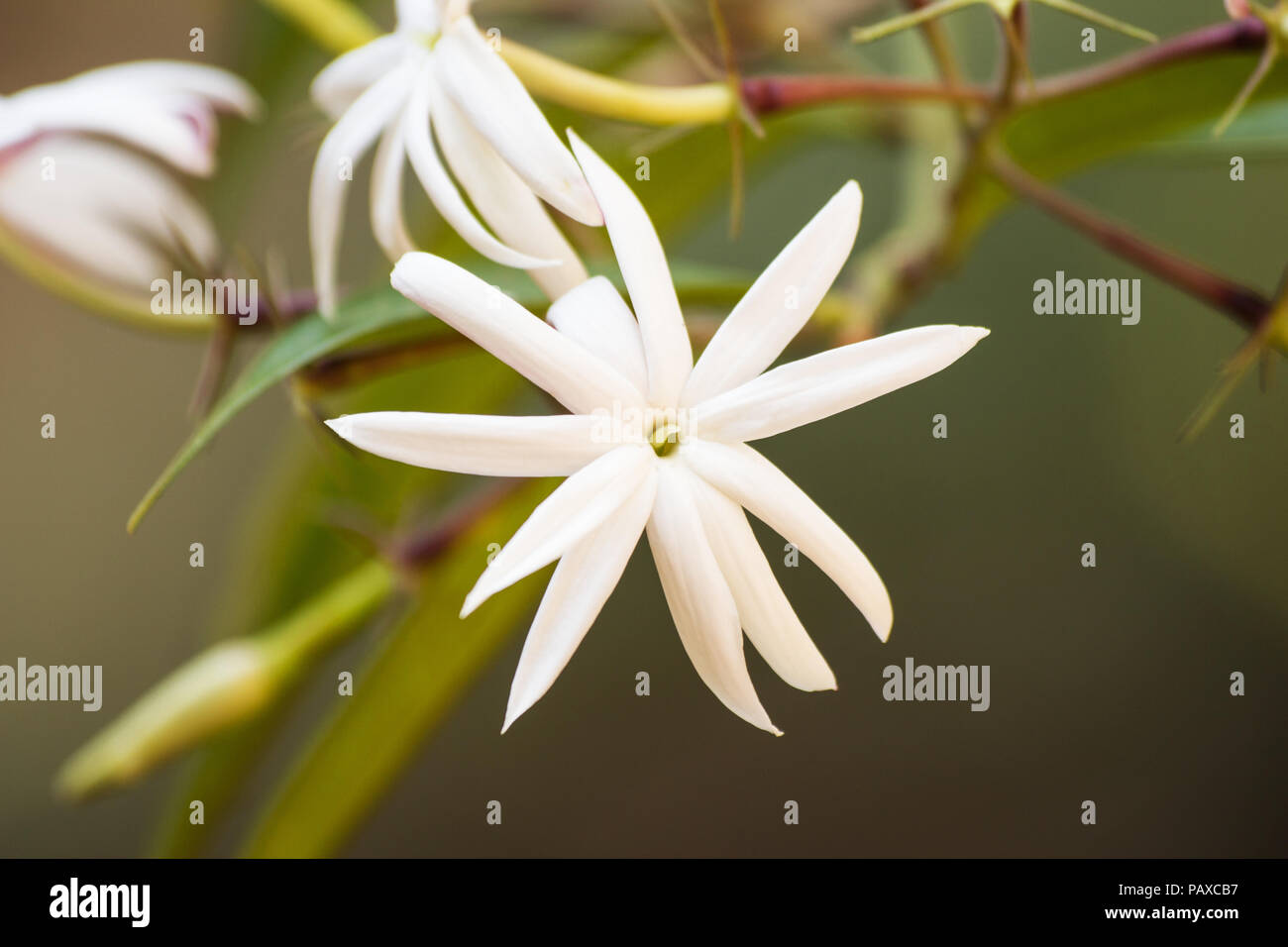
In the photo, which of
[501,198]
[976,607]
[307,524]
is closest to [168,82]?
[501,198]

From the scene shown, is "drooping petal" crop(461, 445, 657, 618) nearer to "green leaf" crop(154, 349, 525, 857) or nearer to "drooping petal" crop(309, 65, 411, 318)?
"drooping petal" crop(309, 65, 411, 318)

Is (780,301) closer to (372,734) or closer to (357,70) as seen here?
(357,70)

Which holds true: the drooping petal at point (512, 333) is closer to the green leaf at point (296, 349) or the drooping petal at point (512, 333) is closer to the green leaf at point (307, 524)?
the green leaf at point (296, 349)

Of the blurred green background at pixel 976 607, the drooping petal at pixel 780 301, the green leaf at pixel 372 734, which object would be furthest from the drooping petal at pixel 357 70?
the blurred green background at pixel 976 607

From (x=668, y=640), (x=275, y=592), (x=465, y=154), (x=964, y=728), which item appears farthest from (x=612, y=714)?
(x=465, y=154)

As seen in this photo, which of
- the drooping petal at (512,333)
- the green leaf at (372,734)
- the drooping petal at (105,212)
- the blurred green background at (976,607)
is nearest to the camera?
the drooping petal at (512,333)

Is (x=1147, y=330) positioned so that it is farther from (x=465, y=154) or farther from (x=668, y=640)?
(x=465, y=154)
